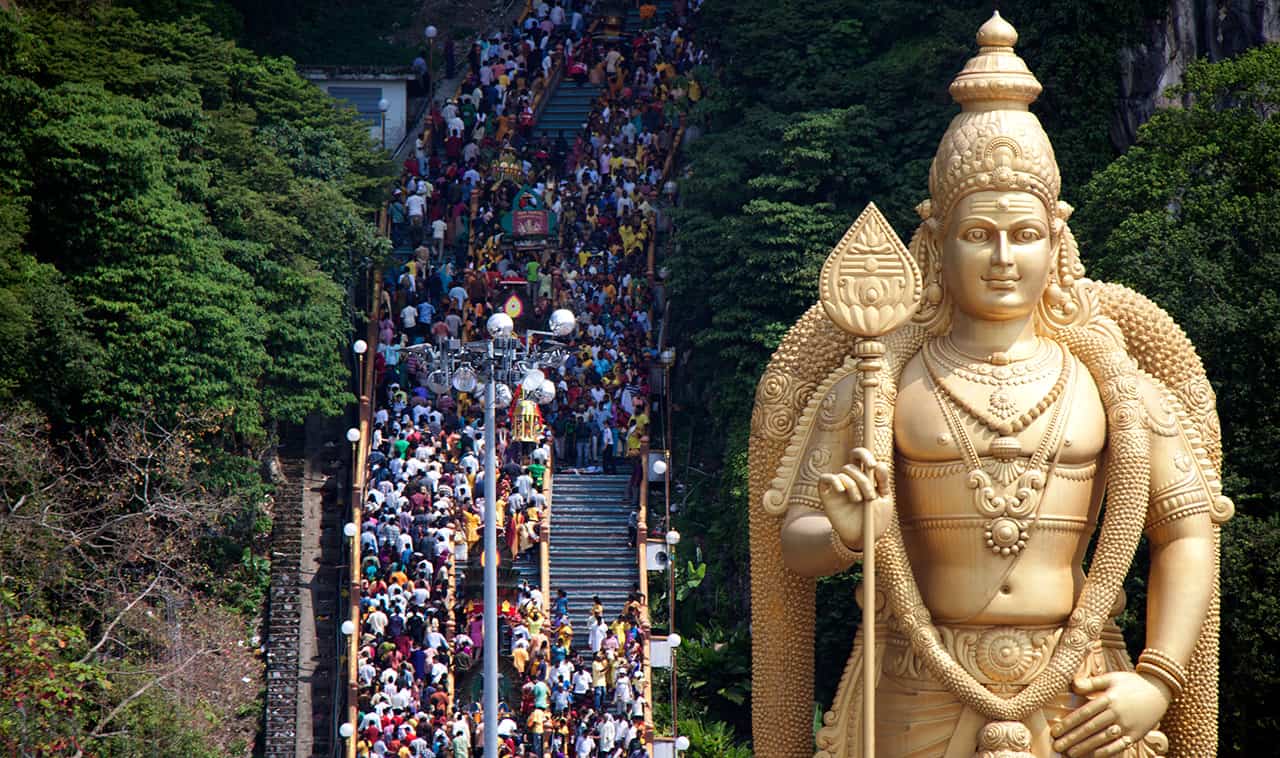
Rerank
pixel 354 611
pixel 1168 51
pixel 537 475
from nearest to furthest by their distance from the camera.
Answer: pixel 354 611 < pixel 537 475 < pixel 1168 51

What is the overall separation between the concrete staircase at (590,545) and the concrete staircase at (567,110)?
415 inches

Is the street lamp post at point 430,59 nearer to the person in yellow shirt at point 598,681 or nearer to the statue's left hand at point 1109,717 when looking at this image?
the person in yellow shirt at point 598,681

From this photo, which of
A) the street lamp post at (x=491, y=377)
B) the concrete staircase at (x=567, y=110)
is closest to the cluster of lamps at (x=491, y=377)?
the street lamp post at (x=491, y=377)

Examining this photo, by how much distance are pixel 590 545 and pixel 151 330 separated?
24.3 ft

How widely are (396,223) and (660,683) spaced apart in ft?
39.3

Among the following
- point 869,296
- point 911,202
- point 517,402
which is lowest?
point 869,296

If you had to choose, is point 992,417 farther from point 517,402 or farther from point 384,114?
point 384,114

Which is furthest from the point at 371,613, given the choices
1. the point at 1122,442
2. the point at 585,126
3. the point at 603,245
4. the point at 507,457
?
the point at 1122,442

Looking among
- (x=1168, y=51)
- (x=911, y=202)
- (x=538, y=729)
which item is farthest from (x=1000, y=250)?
(x=1168, y=51)

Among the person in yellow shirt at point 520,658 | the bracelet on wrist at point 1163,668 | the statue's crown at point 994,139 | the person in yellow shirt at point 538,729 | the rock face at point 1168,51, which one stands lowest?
the bracelet on wrist at point 1163,668

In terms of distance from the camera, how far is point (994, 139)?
24.1m

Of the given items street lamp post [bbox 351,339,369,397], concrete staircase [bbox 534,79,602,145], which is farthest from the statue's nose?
concrete staircase [bbox 534,79,602,145]

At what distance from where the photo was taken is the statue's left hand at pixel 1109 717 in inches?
931

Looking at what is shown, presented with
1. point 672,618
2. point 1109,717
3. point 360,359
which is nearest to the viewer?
point 1109,717
